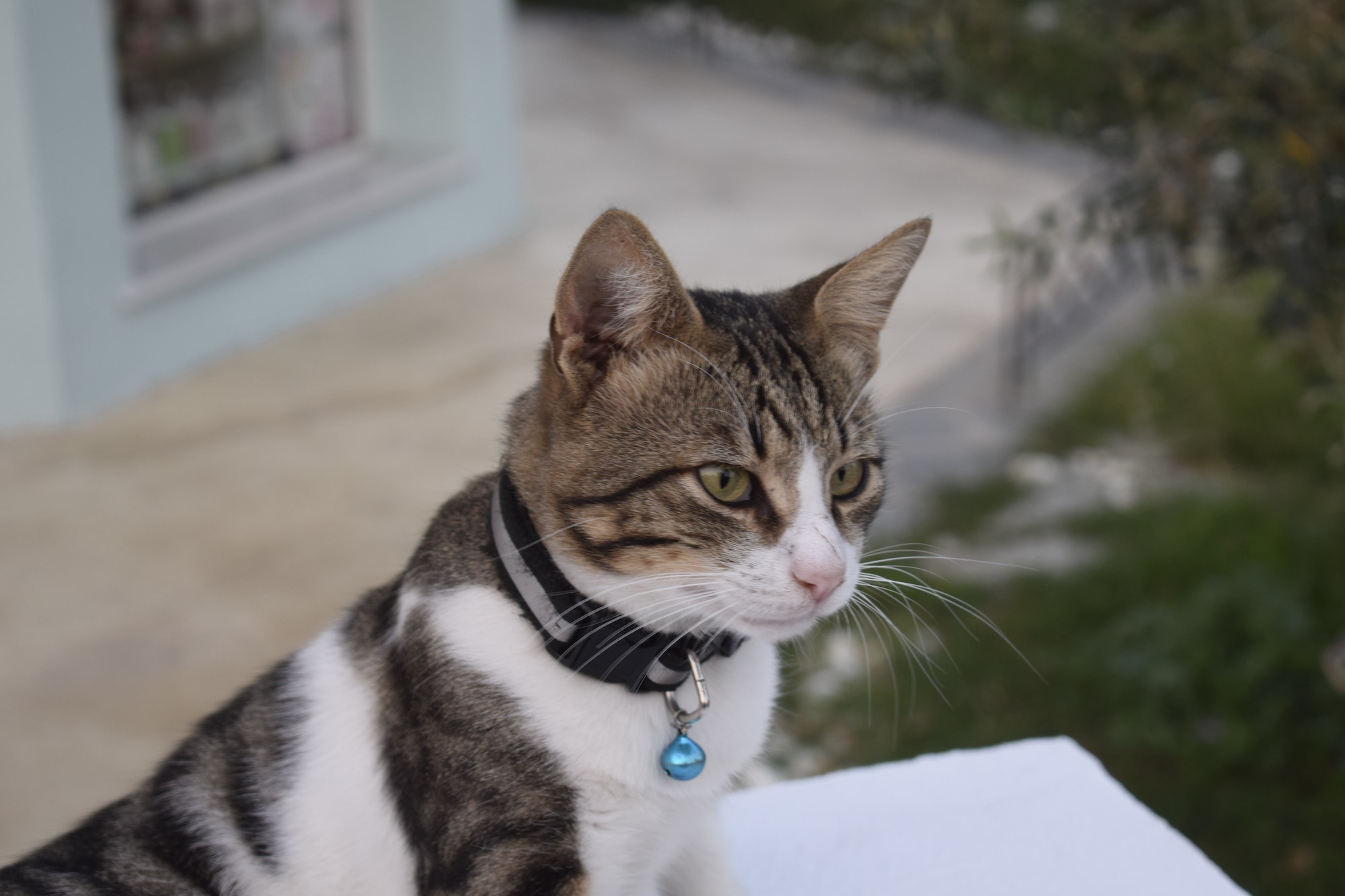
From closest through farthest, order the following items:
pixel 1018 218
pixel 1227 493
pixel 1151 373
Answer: pixel 1227 493
pixel 1151 373
pixel 1018 218

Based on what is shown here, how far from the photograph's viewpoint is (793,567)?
4.80 feet

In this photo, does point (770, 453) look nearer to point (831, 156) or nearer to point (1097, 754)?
point (1097, 754)

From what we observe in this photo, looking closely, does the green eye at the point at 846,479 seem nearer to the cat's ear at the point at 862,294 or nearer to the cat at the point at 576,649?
the cat at the point at 576,649

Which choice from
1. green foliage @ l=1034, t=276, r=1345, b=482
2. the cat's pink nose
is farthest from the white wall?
the cat's pink nose

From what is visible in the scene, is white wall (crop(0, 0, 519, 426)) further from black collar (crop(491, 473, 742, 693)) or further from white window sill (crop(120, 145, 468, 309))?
black collar (crop(491, 473, 742, 693))

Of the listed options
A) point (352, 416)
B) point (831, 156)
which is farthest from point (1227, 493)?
point (831, 156)

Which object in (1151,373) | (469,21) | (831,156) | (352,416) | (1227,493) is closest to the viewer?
(1227,493)

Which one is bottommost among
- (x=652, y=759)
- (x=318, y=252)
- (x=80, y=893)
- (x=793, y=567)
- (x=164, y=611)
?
(x=164, y=611)

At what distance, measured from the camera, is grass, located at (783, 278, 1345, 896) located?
328 cm

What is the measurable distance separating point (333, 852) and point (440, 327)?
4.81 metres

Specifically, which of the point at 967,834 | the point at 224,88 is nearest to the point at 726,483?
the point at 967,834

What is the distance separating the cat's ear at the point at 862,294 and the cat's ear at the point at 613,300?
17cm

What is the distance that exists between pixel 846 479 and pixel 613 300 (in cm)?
35

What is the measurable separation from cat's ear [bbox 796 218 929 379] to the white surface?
30.8 inches
